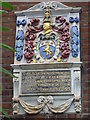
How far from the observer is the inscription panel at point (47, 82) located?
490 centimetres

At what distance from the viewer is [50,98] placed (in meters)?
4.86

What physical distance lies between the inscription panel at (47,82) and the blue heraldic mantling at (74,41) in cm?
31

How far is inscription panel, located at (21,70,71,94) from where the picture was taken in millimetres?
4905

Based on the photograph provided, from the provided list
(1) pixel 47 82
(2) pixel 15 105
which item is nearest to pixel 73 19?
(1) pixel 47 82

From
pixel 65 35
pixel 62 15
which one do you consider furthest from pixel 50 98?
pixel 62 15

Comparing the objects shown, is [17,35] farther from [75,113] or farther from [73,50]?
[75,113]

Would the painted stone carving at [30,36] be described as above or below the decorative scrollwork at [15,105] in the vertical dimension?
above

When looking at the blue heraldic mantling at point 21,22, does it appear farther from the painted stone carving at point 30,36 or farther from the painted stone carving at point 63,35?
the painted stone carving at point 63,35

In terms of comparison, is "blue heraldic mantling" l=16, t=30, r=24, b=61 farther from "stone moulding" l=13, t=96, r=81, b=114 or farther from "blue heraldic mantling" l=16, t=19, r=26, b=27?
"stone moulding" l=13, t=96, r=81, b=114

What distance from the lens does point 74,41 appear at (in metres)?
5.09

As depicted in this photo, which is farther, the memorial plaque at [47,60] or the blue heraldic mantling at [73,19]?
the blue heraldic mantling at [73,19]

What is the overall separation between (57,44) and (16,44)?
0.63m

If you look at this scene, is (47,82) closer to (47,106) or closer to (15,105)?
(47,106)

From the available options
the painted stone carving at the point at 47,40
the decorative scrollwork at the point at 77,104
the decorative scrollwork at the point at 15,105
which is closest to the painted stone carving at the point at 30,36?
the painted stone carving at the point at 47,40
